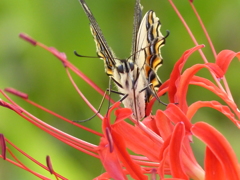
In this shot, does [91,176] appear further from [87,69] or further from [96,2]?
[96,2]

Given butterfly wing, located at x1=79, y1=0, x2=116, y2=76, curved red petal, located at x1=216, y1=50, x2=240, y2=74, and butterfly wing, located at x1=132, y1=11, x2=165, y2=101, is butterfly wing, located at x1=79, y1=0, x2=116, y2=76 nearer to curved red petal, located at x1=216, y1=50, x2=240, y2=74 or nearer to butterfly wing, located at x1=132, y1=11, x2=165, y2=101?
butterfly wing, located at x1=132, y1=11, x2=165, y2=101

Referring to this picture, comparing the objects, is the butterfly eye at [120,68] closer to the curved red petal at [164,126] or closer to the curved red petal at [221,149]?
the curved red petal at [164,126]

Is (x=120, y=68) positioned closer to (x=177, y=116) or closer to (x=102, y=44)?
(x=102, y=44)

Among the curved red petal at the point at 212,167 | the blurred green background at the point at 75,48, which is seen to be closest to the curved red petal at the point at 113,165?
the curved red petal at the point at 212,167

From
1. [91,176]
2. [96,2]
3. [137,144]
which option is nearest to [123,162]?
[137,144]

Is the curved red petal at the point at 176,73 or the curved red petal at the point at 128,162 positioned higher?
the curved red petal at the point at 176,73

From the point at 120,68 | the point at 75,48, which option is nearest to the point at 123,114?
the point at 120,68
